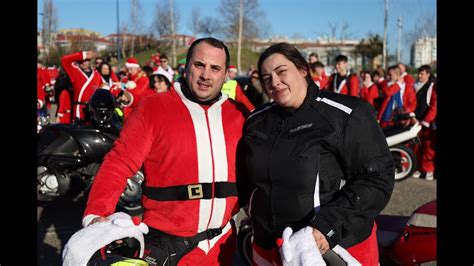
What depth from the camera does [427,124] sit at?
8672mm

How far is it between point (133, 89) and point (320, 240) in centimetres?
711

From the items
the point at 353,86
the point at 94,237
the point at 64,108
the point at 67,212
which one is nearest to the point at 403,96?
the point at 353,86

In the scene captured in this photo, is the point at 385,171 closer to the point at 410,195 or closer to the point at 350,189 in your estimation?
the point at 350,189

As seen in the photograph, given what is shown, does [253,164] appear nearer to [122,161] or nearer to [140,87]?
[122,161]

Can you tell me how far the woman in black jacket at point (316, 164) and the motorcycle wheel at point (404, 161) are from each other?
19.7 feet

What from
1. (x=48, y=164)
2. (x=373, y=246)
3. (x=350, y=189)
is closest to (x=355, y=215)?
(x=350, y=189)

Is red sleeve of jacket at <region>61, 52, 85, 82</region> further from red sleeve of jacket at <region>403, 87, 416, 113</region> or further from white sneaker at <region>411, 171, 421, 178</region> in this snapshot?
white sneaker at <region>411, 171, 421, 178</region>

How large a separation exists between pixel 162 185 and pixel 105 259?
50 cm

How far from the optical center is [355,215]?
2402 millimetres

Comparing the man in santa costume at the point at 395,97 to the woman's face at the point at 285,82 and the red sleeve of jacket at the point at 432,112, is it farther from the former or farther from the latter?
the woman's face at the point at 285,82

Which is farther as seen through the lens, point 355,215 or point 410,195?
point 410,195

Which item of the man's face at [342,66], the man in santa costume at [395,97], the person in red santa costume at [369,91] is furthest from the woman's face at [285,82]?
the person in red santa costume at [369,91]

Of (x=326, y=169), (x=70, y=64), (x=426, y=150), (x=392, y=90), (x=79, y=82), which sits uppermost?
(x=70, y=64)
